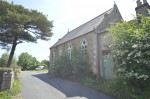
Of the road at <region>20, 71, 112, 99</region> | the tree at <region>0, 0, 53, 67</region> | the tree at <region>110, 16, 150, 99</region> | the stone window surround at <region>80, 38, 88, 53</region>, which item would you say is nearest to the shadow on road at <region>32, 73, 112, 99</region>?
the road at <region>20, 71, 112, 99</region>

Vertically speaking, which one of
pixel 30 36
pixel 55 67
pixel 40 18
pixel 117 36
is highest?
pixel 40 18

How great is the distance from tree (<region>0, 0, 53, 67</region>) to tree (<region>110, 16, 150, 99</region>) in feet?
52.9

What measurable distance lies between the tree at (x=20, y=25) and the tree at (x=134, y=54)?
52.9ft

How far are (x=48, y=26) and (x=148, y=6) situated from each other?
1560 centimetres

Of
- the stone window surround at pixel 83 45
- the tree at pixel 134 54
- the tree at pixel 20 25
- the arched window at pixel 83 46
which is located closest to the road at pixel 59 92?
the tree at pixel 134 54

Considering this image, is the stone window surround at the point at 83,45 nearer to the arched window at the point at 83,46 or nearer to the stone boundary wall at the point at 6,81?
the arched window at the point at 83,46

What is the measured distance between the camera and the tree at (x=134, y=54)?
751 cm

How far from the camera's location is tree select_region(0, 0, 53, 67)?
69.1ft

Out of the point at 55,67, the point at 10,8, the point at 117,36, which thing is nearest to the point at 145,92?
the point at 117,36

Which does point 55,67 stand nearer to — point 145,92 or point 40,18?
point 40,18

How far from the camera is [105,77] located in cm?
1529

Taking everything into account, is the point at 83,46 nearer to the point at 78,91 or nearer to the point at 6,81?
the point at 78,91

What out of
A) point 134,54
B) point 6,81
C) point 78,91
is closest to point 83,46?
point 78,91

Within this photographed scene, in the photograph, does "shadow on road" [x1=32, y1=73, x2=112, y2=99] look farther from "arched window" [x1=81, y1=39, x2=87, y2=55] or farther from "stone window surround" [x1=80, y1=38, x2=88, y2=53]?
"stone window surround" [x1=80, y1=38, x2=88, y2=53]
